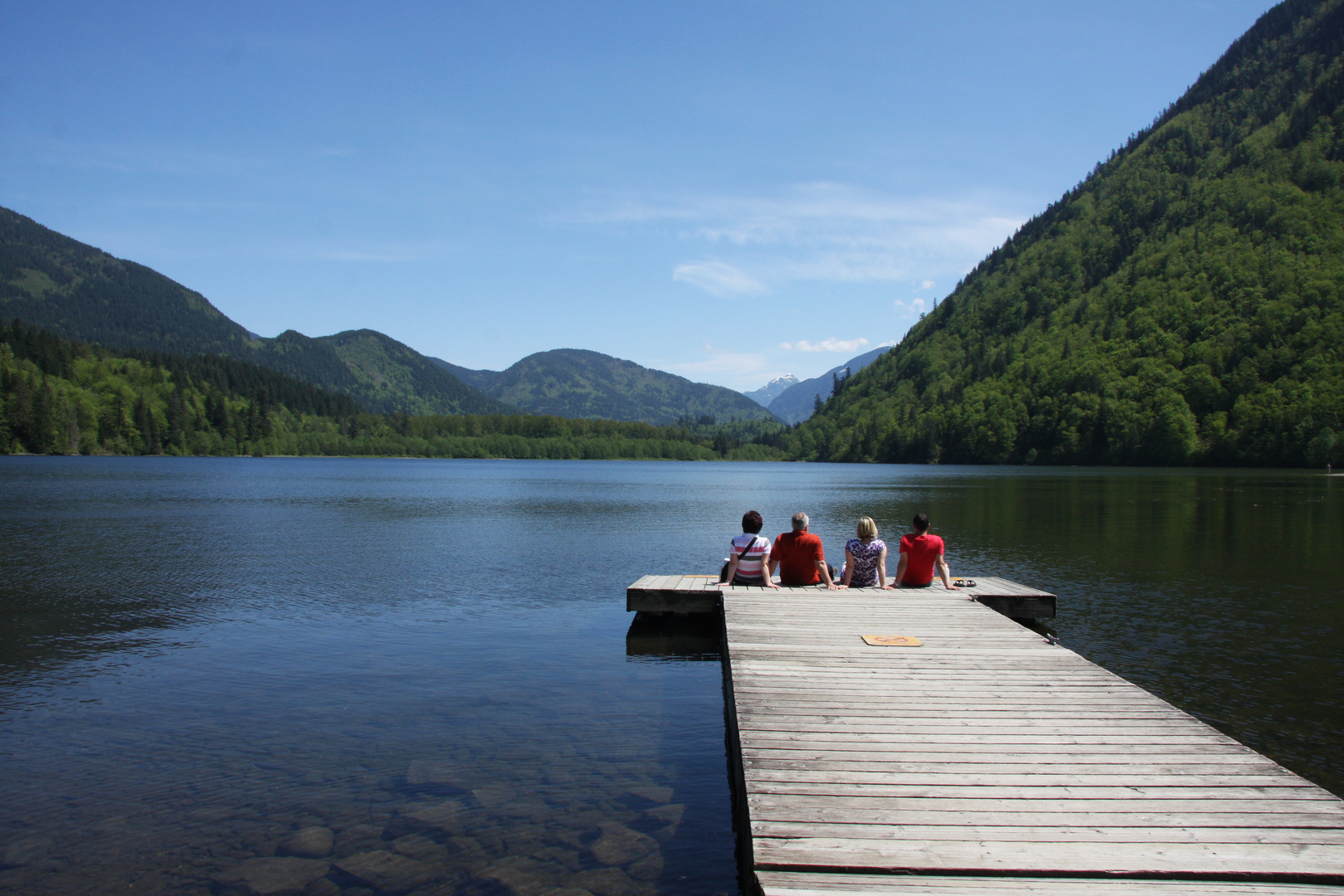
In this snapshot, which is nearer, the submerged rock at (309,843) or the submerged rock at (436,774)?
the submerged rock at (309,843)

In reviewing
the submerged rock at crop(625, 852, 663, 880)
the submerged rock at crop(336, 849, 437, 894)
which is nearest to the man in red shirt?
the submerged rock at crop(625, 852, 663, 880)

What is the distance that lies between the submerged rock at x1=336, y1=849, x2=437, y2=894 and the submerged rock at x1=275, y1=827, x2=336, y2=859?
376 millimetres

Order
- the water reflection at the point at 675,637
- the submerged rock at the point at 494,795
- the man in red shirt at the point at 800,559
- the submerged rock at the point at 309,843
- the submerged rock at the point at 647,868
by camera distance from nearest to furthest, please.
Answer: the submerged rock at the point at 647,868 < the submerged rock at the point at 309,843 < the submerged rock at the point at 494,795 < the water reflection at the point at 675,637 < the man in red shirt at the point at 800,559

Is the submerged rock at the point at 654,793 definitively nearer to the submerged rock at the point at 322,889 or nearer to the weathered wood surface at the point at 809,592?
the submerged rock at the point at 322,889

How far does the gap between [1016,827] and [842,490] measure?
82.0m

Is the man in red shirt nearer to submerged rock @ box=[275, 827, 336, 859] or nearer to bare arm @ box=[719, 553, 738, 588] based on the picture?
bare arm @ box=[719, 553, 738, 588]

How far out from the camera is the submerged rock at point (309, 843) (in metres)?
8.20

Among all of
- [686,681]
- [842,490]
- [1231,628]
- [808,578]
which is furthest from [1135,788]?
[842,490]

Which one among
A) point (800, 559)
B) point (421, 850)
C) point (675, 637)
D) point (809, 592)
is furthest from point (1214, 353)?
point (421, 850)

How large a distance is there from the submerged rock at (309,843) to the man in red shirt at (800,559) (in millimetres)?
11441

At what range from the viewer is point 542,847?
8344 mm

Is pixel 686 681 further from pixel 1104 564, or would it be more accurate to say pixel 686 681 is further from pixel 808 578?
pixel 1104 564

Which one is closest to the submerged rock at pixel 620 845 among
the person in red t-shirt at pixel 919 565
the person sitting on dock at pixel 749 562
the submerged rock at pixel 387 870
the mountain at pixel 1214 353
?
the submerged rock at pixel 387 870

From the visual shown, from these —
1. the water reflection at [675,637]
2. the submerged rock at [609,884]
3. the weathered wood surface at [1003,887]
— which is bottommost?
the water reflection at [675,637]
